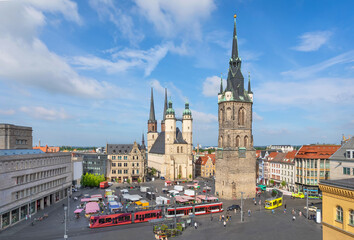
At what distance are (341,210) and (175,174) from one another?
8055cm

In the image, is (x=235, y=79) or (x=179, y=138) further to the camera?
(x=179, y=138)

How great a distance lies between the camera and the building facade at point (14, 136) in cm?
6441

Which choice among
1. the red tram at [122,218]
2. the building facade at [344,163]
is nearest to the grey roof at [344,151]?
the building facade at [344,163]

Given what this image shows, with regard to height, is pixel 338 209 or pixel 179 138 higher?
pixel 179 138

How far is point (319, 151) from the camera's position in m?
68.8

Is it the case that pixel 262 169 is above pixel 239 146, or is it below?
below

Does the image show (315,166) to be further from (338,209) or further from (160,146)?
(160,146)

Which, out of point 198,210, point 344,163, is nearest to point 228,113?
point 198,210

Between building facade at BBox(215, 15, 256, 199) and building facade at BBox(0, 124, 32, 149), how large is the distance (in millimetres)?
50247

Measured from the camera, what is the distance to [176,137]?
338ft

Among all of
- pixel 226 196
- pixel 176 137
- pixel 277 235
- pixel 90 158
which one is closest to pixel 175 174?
pixel 176 137

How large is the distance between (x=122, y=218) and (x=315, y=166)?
164ft

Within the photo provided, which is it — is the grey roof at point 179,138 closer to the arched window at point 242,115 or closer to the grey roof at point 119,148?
the grey roof at point 119,148

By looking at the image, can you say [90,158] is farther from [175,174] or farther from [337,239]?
[337,239]
